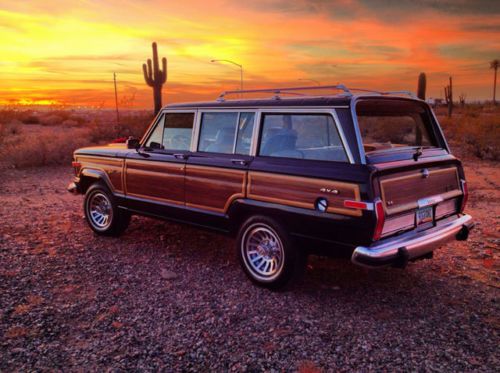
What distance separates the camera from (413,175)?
4320mm

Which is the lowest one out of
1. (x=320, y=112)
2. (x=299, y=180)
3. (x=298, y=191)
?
(x=298, y=191)

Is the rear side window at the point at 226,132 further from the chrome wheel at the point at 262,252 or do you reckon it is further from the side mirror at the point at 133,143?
the side mirror at the point at 133,143

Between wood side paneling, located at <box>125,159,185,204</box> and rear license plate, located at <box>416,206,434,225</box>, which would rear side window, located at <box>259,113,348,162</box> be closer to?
rear license plate, located at <box>416,206,434,225</box>

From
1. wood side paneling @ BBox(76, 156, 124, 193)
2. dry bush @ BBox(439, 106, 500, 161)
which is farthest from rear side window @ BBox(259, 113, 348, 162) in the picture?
dry bush @ BBox(439, 106, 500, 161)

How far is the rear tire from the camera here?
4.46 meters

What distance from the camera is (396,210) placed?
13.4 feet

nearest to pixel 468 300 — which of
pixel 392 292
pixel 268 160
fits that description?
pixel 392 292

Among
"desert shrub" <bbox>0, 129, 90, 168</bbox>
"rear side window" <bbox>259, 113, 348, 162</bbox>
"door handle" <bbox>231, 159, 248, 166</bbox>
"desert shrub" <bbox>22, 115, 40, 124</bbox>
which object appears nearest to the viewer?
"rear side window" <bbox>259, 113, 348, 162</bbox>

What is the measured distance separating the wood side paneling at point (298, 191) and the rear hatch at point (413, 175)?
26cm

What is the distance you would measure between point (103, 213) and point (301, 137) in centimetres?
348

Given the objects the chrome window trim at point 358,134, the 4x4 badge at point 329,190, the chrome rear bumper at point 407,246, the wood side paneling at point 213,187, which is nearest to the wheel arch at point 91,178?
the wood side paneling at point 213,187

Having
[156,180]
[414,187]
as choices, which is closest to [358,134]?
[414,187]

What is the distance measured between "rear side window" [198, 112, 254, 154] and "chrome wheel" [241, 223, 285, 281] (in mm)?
864

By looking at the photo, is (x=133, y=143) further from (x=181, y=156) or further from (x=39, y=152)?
(x=39, y=152)
